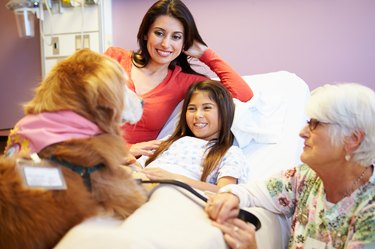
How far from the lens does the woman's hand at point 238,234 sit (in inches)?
34.9

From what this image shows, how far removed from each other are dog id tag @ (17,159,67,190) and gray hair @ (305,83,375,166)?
27.8 inches

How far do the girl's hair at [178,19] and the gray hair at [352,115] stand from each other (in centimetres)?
106

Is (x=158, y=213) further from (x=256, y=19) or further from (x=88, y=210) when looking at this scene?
(x=256, y=19)

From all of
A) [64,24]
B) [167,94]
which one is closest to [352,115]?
[167,94]

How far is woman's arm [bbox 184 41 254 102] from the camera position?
1903 mm

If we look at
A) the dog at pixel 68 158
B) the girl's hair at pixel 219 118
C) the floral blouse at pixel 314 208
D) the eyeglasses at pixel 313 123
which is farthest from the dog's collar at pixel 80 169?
the girl's hair at pixel 219 118

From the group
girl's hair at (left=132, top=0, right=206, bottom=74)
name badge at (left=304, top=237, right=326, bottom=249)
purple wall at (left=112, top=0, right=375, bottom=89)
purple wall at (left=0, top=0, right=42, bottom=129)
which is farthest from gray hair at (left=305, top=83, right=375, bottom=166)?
purple wall at (left=0, top=0, right=42, bottom=129)

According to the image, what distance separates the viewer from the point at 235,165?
4.94 ft

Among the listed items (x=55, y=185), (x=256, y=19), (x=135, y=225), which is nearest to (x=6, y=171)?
(x=55, y=185)

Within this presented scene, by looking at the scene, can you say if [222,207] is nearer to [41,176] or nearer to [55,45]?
[41,176]

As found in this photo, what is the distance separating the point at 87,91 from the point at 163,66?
3.85 ft

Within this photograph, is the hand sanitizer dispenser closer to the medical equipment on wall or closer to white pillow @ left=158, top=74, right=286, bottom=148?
the medical equipment on wall

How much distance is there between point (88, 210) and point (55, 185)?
3.7 inches

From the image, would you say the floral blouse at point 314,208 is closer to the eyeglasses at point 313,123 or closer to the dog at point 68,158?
the eyeglasses at point 313,123
